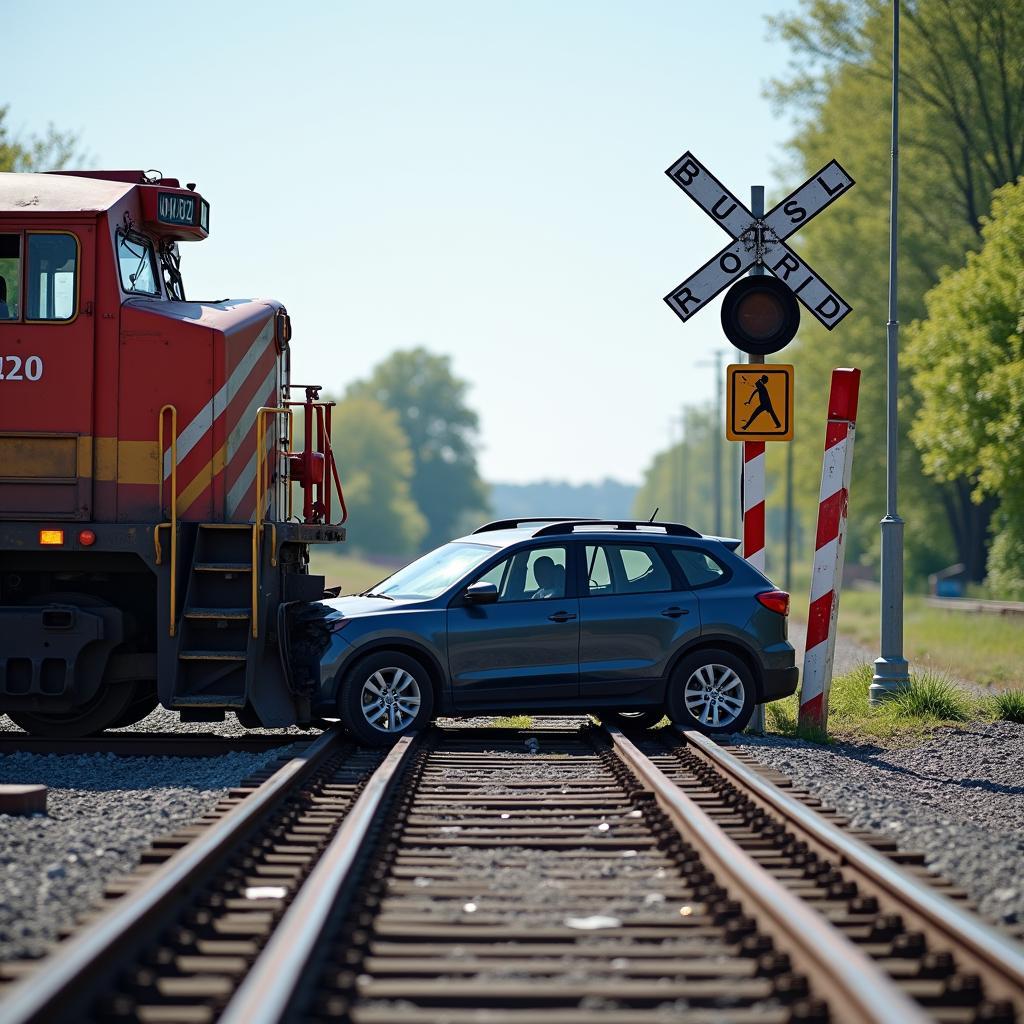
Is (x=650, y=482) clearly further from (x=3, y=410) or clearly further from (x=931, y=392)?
(x=3, y=410)

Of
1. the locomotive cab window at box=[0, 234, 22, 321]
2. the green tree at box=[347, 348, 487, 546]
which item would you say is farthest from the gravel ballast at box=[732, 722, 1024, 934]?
the green tree at box=[347, 348, 487, 546]

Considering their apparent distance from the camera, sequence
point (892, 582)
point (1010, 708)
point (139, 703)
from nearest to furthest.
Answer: point (139, 703) → point (1010, 708) → point (892, 582)

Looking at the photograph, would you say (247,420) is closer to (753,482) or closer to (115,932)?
(753,482)

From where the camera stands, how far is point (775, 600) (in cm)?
1243

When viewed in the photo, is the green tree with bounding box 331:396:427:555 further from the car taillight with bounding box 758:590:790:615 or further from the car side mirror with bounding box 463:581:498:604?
the car side mirror with bounding box 463:581:498:604

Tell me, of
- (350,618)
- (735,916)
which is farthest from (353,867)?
(350,618)

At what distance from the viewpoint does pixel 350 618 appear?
11.7 m

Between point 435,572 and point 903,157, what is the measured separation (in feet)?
104

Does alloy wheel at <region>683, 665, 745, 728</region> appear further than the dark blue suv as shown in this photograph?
Yes

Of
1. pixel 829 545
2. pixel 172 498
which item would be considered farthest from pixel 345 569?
pixel 172 498

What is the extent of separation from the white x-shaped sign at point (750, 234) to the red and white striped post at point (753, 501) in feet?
4.14

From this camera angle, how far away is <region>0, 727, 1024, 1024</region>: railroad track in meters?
4.61

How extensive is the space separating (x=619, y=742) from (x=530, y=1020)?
258 inches

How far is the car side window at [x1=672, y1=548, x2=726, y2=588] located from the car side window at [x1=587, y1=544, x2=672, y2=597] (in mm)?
166
